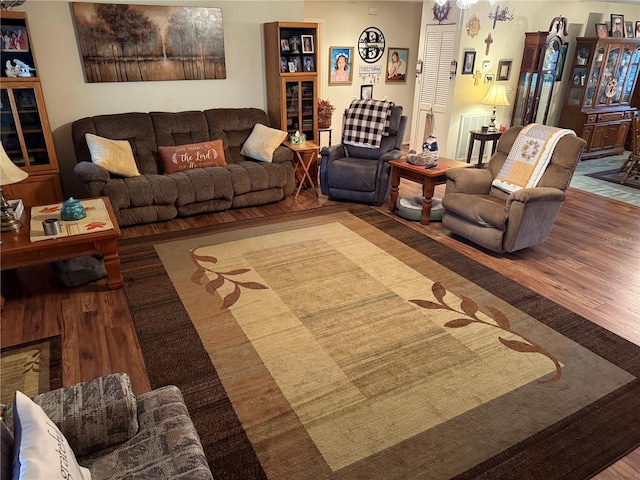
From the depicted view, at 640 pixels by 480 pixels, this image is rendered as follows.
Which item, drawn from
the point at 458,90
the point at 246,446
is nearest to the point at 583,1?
the point at 458,90

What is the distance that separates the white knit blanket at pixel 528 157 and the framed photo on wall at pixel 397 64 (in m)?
3.96

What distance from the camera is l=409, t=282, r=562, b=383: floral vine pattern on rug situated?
260cm

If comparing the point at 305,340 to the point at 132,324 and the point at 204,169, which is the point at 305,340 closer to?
the point at 132,324

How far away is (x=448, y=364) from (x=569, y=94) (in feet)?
21.0

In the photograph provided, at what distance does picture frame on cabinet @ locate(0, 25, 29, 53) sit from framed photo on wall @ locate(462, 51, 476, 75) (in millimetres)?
5173

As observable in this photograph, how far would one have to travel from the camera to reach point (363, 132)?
5.07m

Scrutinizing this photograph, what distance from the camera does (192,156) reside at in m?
4.65

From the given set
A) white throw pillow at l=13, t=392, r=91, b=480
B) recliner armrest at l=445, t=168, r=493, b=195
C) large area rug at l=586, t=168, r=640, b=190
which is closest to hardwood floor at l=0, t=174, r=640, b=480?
recliner armrest at l=445, t=168, r=493, b=195

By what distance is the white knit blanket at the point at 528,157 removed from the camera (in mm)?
3896

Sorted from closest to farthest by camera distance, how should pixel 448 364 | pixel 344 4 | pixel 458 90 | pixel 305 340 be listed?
pixel 448 364, pixel 305 340, pixel 458 90, pixel 344 4

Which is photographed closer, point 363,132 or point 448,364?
point 448,364

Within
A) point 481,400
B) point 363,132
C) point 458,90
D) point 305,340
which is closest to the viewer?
point 481,400

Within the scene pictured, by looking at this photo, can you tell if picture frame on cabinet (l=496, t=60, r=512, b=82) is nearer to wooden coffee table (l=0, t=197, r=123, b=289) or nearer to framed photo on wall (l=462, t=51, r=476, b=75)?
framed photo on wall (l=462, t=51, r=476, b=75)

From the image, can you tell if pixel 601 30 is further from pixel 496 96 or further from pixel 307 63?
pixel 307 63
